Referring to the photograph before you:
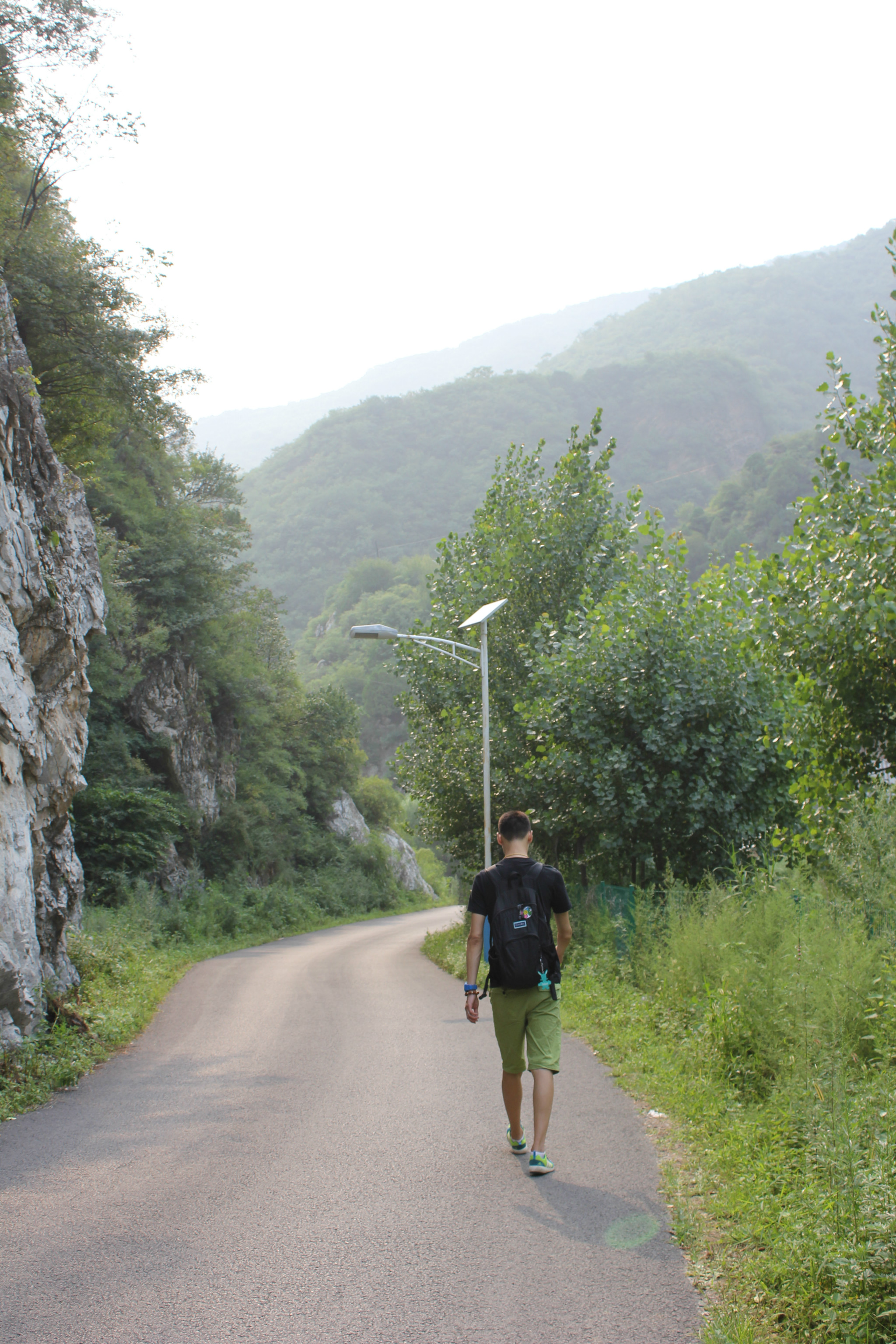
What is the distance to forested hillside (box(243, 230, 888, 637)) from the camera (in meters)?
107

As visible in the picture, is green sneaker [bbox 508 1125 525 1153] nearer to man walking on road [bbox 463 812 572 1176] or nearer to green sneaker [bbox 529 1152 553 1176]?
man walking on road [bbox 463 812 572 1176]

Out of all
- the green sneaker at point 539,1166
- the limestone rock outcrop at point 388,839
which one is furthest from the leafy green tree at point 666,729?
the limestone rock outcrop at point 388,839

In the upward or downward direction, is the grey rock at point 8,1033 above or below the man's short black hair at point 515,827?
below

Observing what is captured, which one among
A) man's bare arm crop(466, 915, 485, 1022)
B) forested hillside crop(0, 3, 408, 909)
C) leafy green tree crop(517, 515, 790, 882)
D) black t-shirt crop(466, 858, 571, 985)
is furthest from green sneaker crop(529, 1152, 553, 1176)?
forested hillside crop(0, 3, 408, 909)

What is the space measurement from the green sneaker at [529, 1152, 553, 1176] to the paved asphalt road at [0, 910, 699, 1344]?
4 centimetres

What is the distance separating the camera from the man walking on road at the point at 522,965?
214 inches

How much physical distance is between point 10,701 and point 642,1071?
Answer: 21.8ft

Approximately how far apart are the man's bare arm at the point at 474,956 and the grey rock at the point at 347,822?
37313mm

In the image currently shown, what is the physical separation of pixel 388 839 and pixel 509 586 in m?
32.7

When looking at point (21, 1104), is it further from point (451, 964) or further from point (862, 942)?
point (451, 964)

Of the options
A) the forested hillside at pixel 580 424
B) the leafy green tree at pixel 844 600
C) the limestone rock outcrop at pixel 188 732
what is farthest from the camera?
the forested hillside at pixel 580 424

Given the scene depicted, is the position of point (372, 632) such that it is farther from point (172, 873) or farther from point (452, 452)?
point (452, 452)

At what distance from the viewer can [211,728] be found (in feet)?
105

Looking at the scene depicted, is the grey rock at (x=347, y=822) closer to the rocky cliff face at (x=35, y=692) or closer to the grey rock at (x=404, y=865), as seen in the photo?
the grey rock at (x=404, y=865)
